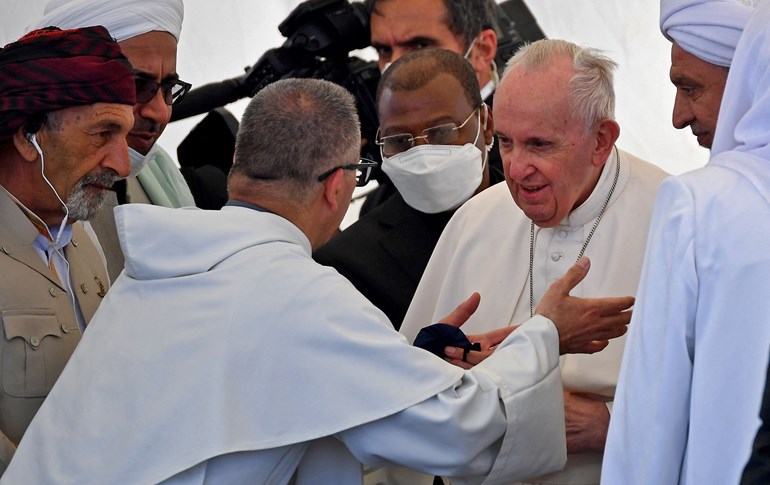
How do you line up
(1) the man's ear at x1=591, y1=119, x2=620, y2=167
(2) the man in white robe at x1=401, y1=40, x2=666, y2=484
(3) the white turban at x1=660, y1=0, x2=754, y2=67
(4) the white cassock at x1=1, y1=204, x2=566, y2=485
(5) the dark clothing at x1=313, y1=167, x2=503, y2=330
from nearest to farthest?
(4) the white cassock at x1=1, y1=204, x2=566, y2=485, (3) the white turban at x1=660, y1=0, x2=754, y2=67, (2) the man in white robe at x1=401, y1=40, x2=666, y2=484, (1) the man's ear at x1=591, y1=119, x2=620, y2=167, (5) the dark clothing at x1=313, y1=167, x2=503, y2=330

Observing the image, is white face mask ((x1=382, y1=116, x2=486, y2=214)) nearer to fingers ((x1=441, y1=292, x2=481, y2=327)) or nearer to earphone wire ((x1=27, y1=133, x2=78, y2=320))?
fingers ((x1=441, y1=292, x2=481, y2=327))

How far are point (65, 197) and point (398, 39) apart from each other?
179cm

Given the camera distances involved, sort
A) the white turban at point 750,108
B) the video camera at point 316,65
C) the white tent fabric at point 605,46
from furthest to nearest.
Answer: the white tent fabric at point 605,46 < the video camera at point 316,65 < the white turban at point 750,108

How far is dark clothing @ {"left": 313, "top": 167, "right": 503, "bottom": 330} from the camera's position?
389 cm

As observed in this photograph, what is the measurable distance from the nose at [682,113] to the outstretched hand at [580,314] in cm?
43

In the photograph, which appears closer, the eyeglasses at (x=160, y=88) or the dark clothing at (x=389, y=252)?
the eyeglasses at (x=160, y=88)

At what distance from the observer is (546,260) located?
11.3 feet

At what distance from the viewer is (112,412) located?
8.65ft

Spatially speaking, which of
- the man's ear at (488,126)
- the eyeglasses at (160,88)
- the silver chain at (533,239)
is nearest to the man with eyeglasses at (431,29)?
the man's ear at (488,126)

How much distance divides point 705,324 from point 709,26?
39.5 inches

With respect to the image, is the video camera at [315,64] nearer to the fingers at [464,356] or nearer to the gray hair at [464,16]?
the gray hair at [464,16]

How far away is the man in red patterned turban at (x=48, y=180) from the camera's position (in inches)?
116

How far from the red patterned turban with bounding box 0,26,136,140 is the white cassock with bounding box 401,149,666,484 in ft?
3.47

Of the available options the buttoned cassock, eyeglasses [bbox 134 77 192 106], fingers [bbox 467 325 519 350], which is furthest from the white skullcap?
fingers [bbox 467 325 519 350]
